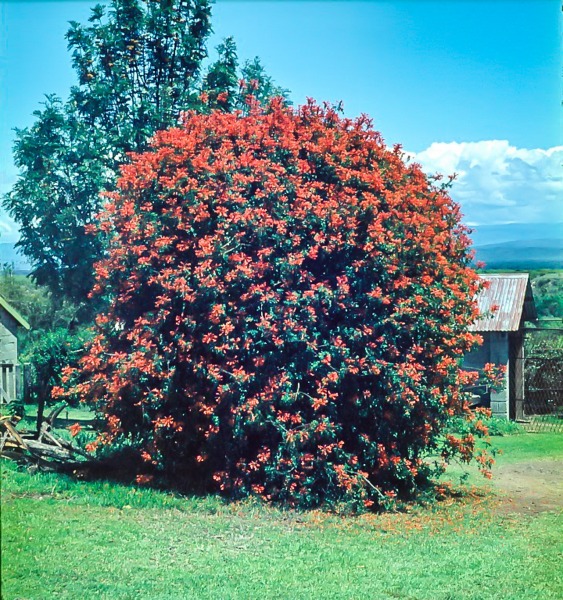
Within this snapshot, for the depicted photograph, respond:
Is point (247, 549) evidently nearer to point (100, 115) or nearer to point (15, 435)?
point (15, 435)

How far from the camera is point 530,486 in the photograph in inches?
438

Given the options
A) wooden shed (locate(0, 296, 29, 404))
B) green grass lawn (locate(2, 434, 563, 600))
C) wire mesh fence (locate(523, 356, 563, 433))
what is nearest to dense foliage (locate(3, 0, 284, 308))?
wooden shed (locate(0, 296, 29, 404))

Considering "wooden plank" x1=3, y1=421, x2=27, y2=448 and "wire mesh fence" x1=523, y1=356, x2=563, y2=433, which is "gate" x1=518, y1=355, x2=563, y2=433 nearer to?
"wire mesh fence" x1=523, y1=356, x2=563, y2=433

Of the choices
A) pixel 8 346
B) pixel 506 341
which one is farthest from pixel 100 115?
pixel 506 341

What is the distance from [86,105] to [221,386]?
4938 mm

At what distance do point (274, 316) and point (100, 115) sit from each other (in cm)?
455

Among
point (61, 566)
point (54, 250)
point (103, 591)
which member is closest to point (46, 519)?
point (61, 566)

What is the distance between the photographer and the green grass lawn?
6312mm

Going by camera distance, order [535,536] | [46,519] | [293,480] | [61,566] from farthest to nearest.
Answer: [293,480] → [535,536] → [46,519] → [61,566]

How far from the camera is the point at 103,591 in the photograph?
239 inches

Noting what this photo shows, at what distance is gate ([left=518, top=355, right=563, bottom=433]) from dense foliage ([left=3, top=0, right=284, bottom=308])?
1105 centimetres

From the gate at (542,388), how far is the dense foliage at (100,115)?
11048 mm

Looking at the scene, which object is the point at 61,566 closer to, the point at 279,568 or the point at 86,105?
the point at 279,568

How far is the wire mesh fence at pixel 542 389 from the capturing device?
18438 millimetres
